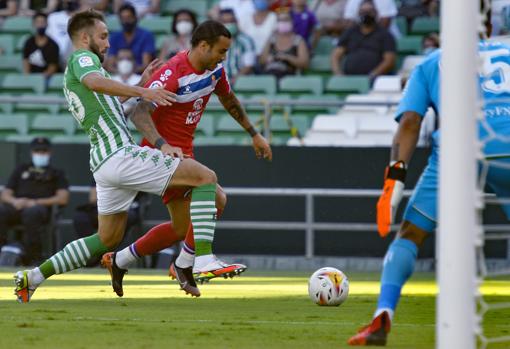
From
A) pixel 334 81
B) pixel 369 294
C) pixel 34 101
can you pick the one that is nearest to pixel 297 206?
pixel 334 81

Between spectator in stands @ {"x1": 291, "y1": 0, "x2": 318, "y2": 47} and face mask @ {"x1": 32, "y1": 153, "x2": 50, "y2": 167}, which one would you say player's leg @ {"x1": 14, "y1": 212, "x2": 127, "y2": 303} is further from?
spectator in stands @ {"x1": 291, "y1": 0, "x2": 318, "y2": 47}

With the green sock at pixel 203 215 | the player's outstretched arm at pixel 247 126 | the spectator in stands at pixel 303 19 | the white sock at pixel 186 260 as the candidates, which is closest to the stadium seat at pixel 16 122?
the spectator in stands at pixel 303 19

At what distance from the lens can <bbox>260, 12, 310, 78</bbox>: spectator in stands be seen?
57.4ft

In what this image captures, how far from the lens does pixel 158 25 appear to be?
1925cm

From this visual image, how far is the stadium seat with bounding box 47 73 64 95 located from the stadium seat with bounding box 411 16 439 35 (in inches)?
206

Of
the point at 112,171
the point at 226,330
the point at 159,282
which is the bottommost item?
the point at 159,282

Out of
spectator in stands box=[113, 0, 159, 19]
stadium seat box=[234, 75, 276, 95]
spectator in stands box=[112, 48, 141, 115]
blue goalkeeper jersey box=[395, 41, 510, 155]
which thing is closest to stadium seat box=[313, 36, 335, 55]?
stadium seat box=[234, 75, 276, 95]

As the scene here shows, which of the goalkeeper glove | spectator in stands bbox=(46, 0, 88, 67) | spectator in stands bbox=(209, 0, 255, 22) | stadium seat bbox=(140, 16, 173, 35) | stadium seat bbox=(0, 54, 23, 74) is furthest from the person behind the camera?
stadium seat bbox=(0, 54, 23, 74)

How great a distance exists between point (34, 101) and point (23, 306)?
8.45m

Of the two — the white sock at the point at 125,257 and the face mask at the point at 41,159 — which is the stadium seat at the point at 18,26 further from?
the white sock at the point at 125,257

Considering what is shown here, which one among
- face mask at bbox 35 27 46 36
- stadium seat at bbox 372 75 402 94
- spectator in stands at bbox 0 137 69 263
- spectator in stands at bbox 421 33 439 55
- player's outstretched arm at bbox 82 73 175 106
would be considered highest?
face mask at bbox 35 27 46 36

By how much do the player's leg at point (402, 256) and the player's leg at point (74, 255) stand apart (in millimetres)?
3012

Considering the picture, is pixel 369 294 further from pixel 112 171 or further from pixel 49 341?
pixel 49 341

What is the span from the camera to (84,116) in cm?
902
